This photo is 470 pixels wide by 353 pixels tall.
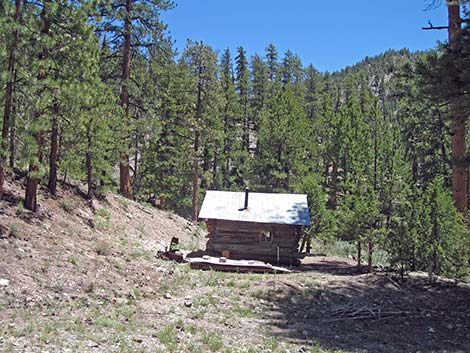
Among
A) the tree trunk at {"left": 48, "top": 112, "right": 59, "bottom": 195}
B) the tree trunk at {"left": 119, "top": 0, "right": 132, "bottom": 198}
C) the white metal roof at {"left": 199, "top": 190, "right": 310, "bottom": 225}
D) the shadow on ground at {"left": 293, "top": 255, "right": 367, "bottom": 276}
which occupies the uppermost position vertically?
the tree trunk at {"left": 119, "top": 0, "right": 132, "bottom": 198}

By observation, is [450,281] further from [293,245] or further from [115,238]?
[115,238]

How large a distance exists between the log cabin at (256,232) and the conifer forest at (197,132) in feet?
8.04

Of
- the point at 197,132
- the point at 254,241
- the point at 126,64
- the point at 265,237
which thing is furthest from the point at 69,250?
the point at 197,132

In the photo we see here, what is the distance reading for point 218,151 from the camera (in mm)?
43312

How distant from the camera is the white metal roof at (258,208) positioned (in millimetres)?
22359

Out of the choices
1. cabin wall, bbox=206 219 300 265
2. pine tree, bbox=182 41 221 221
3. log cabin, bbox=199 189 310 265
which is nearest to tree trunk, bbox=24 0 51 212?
log cabin, bbox=199 189 310 265

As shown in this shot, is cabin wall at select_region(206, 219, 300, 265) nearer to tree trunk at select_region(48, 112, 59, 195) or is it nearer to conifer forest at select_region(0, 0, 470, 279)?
conifer forest at select_region(0, 0, 470, 279)

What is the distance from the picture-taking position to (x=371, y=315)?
39.0ft

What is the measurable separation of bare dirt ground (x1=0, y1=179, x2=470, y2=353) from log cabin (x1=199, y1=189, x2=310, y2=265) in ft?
17.4

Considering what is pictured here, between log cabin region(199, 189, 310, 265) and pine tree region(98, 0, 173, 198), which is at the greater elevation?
pine tree region(98, 0, 173, 198)

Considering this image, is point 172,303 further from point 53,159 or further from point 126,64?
point 126,64

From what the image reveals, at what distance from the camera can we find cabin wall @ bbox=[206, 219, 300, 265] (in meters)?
22.4

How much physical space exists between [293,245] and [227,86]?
2683 cm

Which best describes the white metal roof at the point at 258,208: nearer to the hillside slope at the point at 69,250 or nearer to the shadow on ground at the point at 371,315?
the hillside slope at the point at 69,250
